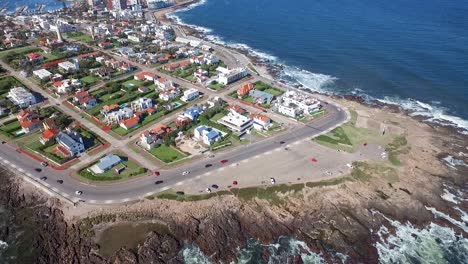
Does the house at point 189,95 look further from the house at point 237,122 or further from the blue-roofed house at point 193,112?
the house at point 237,122

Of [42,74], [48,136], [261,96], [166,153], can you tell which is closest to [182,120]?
[166,153]

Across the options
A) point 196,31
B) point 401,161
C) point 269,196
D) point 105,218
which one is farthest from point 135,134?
point 196,31

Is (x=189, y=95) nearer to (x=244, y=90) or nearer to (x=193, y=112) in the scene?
(x=193, y=112)

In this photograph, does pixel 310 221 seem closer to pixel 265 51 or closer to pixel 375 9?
pixel 265 51

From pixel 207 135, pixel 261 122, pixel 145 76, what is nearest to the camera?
pixel 207 135

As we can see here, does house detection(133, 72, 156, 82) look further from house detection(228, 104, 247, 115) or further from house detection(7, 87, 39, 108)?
house detection(228, 104, 247, 115)
